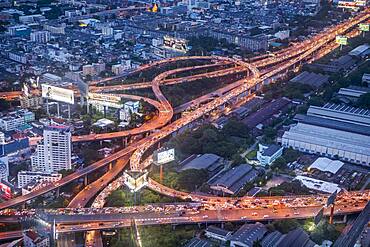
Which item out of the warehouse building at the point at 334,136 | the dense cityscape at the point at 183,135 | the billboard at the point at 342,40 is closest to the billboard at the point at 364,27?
the dense cityscape at the point at 183,135

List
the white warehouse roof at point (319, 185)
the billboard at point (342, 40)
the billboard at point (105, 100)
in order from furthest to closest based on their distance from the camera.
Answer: the billboard at point (342, 40) < the billboard at point (105, 100) < the white warehouse roof at point (319, 185)

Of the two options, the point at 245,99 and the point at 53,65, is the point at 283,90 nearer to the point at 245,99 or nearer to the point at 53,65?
the point at 245,99

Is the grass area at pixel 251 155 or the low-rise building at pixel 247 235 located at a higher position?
the low-rise building at pixel 247 235

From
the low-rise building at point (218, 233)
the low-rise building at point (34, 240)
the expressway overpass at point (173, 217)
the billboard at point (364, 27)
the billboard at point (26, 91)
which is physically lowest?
the low-rise building at point (218, 233)

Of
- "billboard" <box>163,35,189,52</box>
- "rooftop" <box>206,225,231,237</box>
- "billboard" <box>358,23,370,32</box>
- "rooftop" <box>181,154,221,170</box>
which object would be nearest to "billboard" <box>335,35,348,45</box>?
"billboard" <box>358,23,370,32</box>

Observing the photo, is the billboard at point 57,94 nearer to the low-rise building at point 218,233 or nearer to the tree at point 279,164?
the tree at point 279,164

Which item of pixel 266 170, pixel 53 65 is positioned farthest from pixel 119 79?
pixel 266 170

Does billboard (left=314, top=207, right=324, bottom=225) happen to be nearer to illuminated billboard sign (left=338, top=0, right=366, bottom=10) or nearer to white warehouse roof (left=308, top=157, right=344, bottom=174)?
white warehouse roof (left=308, top=157, right=344, bottom=174)

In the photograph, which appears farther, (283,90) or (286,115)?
(283,90)
